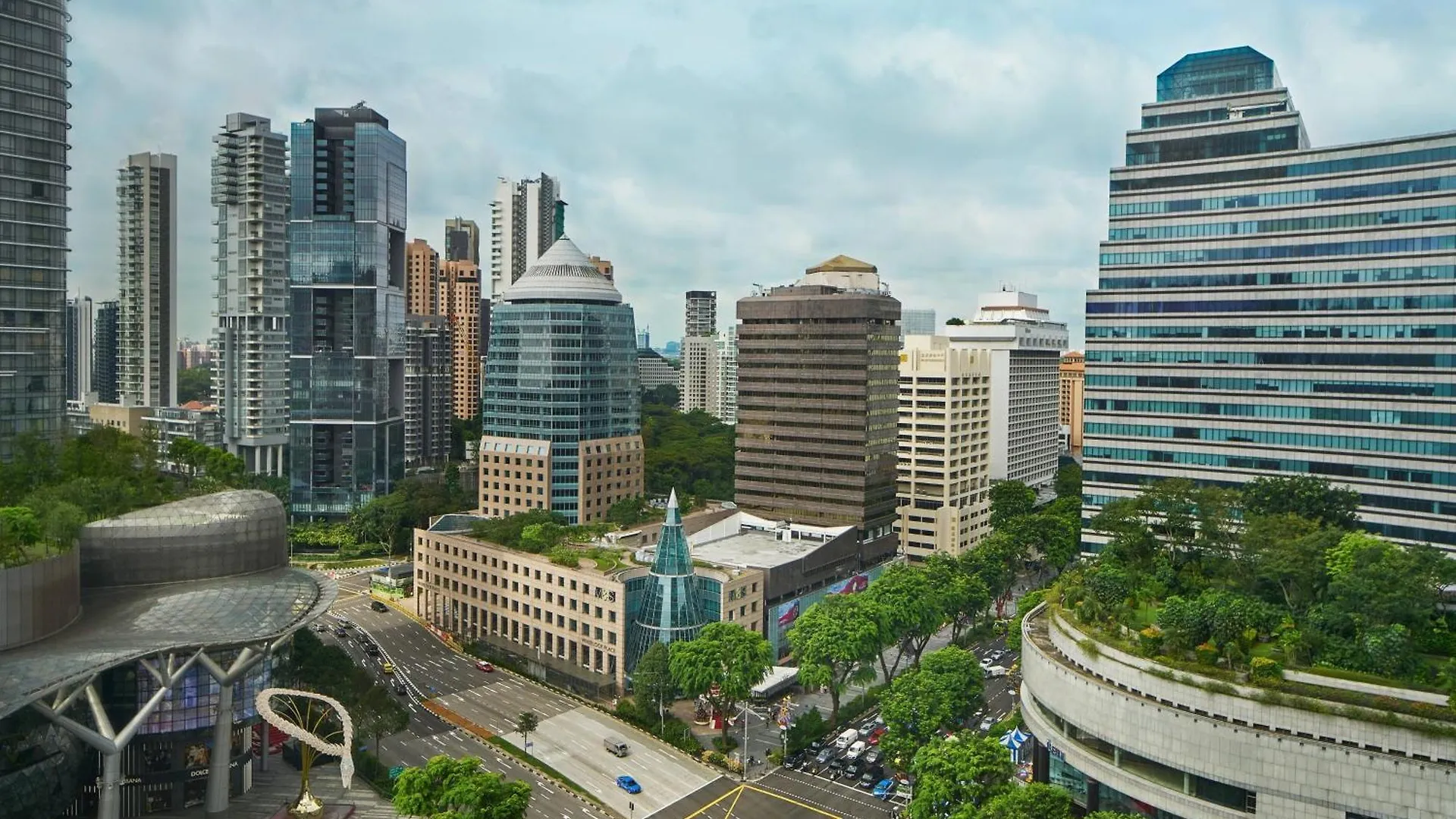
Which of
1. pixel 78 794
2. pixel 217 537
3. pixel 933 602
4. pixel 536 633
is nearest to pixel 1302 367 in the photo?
pixel 933 602

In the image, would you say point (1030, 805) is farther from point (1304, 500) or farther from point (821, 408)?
point (821, 408)

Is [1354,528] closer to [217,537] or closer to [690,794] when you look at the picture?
[690,794]

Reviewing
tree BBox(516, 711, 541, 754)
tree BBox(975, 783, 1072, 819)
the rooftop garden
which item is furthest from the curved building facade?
tree BBox(516, 711, 541, 754)

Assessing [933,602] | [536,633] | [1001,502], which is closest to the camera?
[933,602]

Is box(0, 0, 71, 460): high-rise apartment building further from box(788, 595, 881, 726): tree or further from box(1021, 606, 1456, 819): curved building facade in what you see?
box(1021, 606, 1456, 819): curved building facade

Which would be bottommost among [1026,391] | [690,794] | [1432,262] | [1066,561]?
[690,794]

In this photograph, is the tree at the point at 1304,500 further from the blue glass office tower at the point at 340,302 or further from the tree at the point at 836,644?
the blue glass office tower at the point at 340,302
